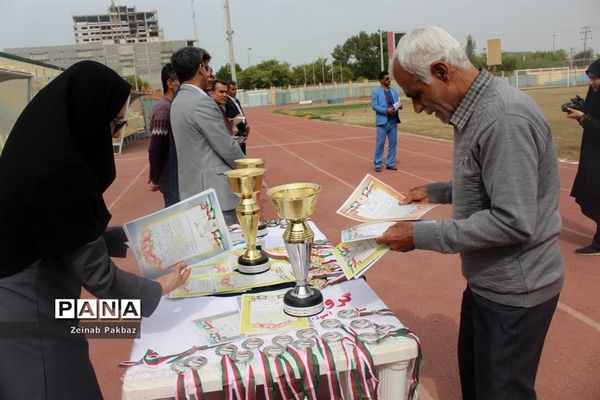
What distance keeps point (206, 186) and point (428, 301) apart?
1.91 metres

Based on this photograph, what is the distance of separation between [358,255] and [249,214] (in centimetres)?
71

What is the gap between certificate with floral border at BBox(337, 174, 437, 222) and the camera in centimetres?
183

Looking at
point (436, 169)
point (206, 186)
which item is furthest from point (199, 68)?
point (436, 169)

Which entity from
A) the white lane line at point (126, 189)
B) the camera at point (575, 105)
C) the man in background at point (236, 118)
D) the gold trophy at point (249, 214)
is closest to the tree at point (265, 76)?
the white lane line at point (126, 189)

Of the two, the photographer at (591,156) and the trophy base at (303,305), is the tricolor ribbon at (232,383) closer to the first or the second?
the trophy base at (303,305)

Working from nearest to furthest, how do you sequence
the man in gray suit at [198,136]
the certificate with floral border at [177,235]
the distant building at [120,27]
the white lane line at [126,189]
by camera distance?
the certificate with floral border at [177,235]
the man in gray suit at [198,136]
the white lane line at [126,189]
the distant building at [120,27]

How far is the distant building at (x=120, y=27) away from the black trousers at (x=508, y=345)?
68.4m

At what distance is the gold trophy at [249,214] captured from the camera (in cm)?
211

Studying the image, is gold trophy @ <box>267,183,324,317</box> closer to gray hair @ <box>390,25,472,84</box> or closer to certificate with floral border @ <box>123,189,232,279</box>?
certificate with floral border @ <box>123,189,232,279</box>

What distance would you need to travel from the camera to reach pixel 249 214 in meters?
2.14

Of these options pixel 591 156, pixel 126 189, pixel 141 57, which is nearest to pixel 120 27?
pixel 141 57

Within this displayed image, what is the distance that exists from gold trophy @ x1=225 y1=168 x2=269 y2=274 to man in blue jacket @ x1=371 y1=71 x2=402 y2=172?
7072 millimetres

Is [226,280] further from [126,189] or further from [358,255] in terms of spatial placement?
[126,189]

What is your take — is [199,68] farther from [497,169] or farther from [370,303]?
[497,169]
